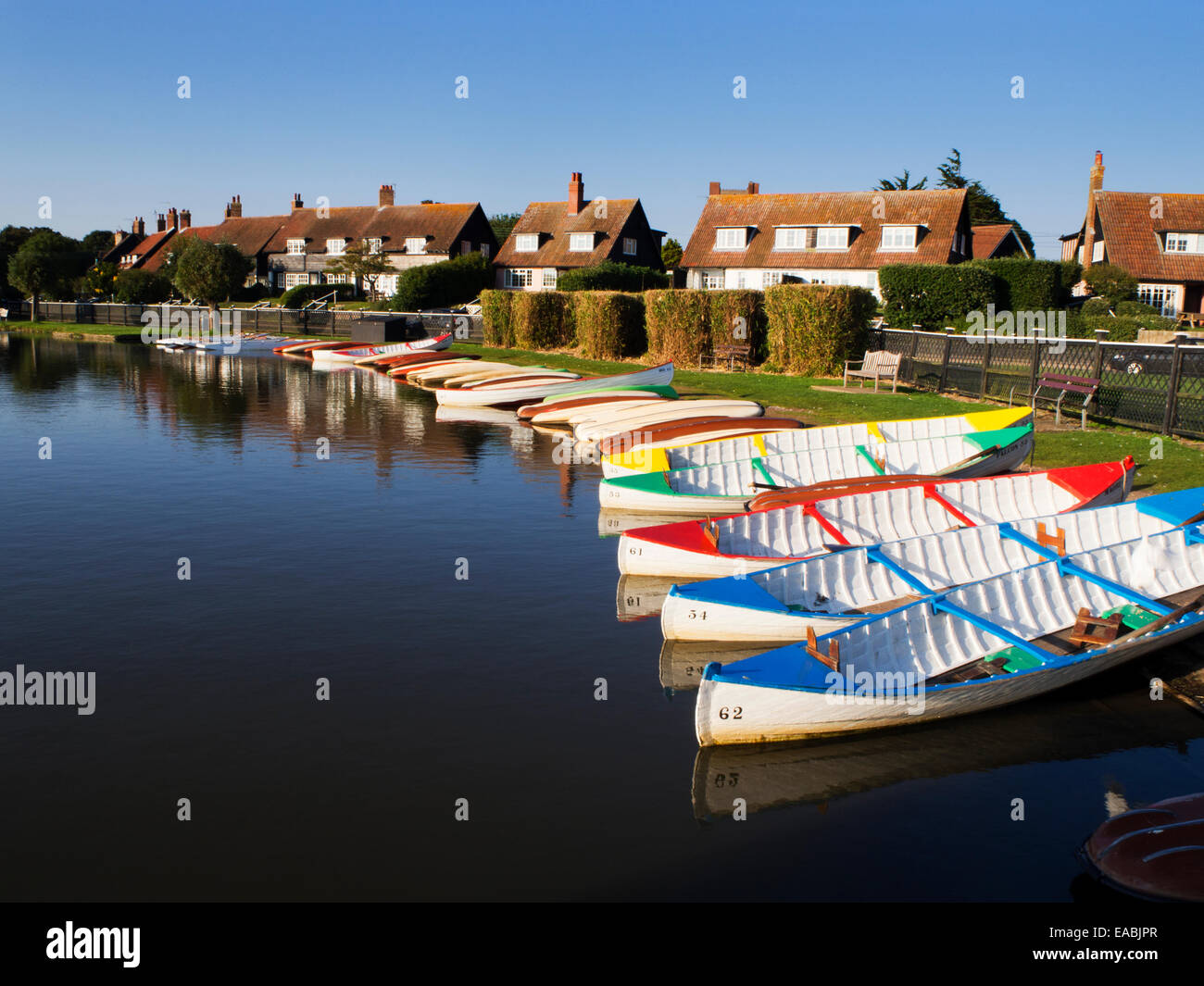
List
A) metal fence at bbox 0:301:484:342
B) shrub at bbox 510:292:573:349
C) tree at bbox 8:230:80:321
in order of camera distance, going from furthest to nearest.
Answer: tree at bbox 8:230:80:321
metal fence at bbox 0:301:484:342
shrub at bbox 510:292:573:349

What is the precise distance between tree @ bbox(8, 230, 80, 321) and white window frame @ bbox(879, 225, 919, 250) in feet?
191

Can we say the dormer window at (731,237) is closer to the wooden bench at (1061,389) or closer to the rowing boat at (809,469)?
the wooden bench at (1061,389)

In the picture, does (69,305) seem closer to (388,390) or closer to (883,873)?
(388,390)

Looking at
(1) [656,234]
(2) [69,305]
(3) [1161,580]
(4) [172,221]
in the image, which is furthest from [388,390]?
(4) [172,221]

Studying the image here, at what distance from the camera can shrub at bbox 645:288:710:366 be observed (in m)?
35.3

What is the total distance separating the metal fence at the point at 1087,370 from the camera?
19250 mm

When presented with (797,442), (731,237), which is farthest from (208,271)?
(797,442)

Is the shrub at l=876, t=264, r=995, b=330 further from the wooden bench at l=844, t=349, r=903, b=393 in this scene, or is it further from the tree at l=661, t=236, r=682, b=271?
the tree at l=661, t=236, r=682, b=271

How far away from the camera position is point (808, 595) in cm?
1055

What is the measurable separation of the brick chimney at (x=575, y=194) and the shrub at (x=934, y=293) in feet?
113

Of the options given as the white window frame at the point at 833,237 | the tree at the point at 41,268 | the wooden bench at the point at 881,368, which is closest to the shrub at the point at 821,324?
the wooden bench at the point at 881,368

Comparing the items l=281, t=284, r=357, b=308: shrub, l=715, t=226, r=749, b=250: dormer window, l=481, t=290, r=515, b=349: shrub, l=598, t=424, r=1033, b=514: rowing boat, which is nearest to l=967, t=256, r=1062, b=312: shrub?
l=715, t=226, r=749, b=250: dormer window

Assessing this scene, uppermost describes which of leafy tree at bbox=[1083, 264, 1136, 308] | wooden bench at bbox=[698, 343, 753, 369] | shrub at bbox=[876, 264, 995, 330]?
leafy tree at bbox=[1083, 264, 1136, 308]
